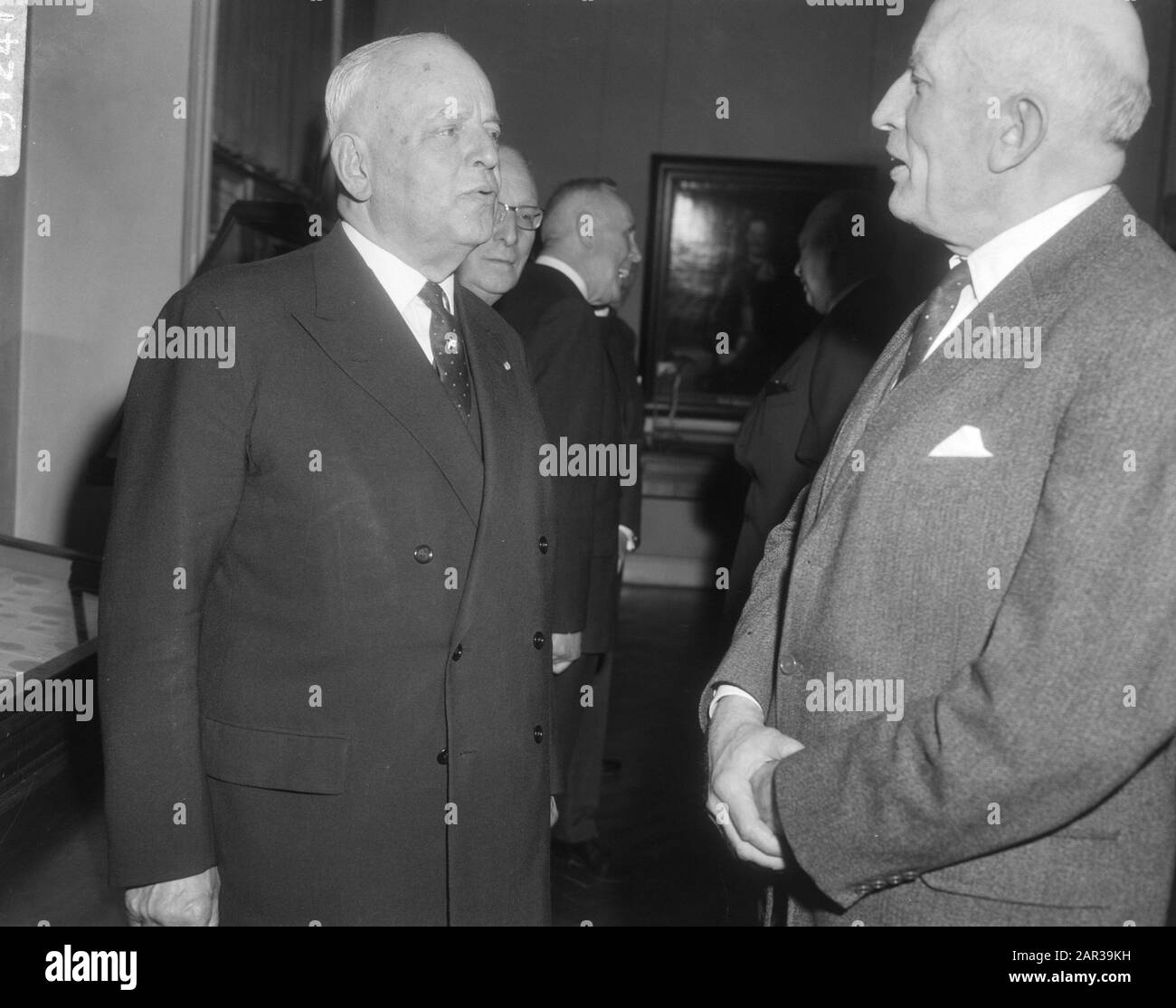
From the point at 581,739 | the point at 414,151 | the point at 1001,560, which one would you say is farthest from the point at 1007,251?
the point at 581,739

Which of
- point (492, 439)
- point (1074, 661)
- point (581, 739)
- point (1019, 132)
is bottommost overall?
point (581, 739)

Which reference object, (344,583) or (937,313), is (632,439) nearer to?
(344,583)

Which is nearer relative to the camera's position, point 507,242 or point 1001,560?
point 1001,560

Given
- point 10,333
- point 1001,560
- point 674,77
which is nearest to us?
point 1001,560

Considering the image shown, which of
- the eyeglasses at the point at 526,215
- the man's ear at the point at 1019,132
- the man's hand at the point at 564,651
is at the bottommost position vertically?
the man's hand at the point at 564,651

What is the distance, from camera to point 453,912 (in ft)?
5.81

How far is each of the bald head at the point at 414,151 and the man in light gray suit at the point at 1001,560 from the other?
69 centimetres

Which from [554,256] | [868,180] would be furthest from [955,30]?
[868,180]

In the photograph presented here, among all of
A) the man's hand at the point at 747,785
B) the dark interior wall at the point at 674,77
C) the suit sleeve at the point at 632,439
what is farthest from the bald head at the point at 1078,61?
the dark interior wall at the point at 674,77

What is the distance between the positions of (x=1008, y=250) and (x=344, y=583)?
0.98 m

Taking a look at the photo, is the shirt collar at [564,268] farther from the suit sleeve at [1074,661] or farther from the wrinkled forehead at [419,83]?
the suit sleeve at [1074,661]

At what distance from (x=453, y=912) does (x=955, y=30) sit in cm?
139

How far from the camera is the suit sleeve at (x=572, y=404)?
10.4 feet

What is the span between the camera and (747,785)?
1323mm
